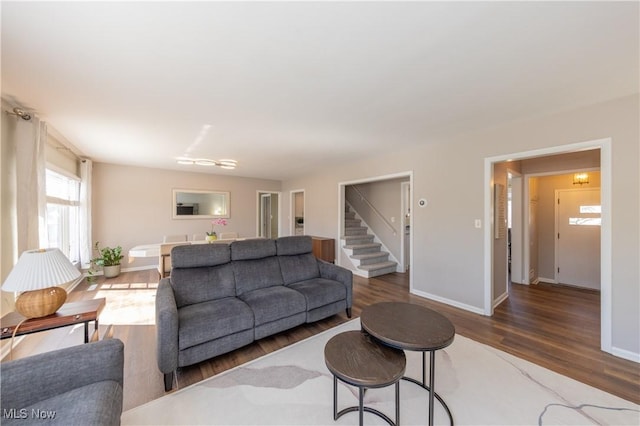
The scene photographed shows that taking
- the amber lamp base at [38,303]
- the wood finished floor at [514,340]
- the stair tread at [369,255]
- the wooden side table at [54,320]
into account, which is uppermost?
the amber lamp base at [38,303]

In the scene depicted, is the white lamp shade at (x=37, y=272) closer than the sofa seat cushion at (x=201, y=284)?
Yes

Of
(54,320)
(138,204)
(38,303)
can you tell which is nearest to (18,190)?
(38,303)

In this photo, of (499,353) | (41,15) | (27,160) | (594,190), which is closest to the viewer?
(41,15)

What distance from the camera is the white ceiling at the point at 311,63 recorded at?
1.40 meters

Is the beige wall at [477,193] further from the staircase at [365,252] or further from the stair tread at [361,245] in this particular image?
the stair tread at [361,245]

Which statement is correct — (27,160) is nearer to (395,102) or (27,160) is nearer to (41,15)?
(41,15)

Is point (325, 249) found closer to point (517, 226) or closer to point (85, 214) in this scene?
point (517, 226)

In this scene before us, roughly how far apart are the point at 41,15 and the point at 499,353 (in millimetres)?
4255

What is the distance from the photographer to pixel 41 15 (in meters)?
1.40

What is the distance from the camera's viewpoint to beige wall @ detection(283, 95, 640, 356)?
7.59ft

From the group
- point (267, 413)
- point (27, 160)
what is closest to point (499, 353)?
point (267, 413)

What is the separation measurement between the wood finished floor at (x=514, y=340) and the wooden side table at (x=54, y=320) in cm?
64

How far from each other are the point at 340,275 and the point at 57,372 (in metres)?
2.57
